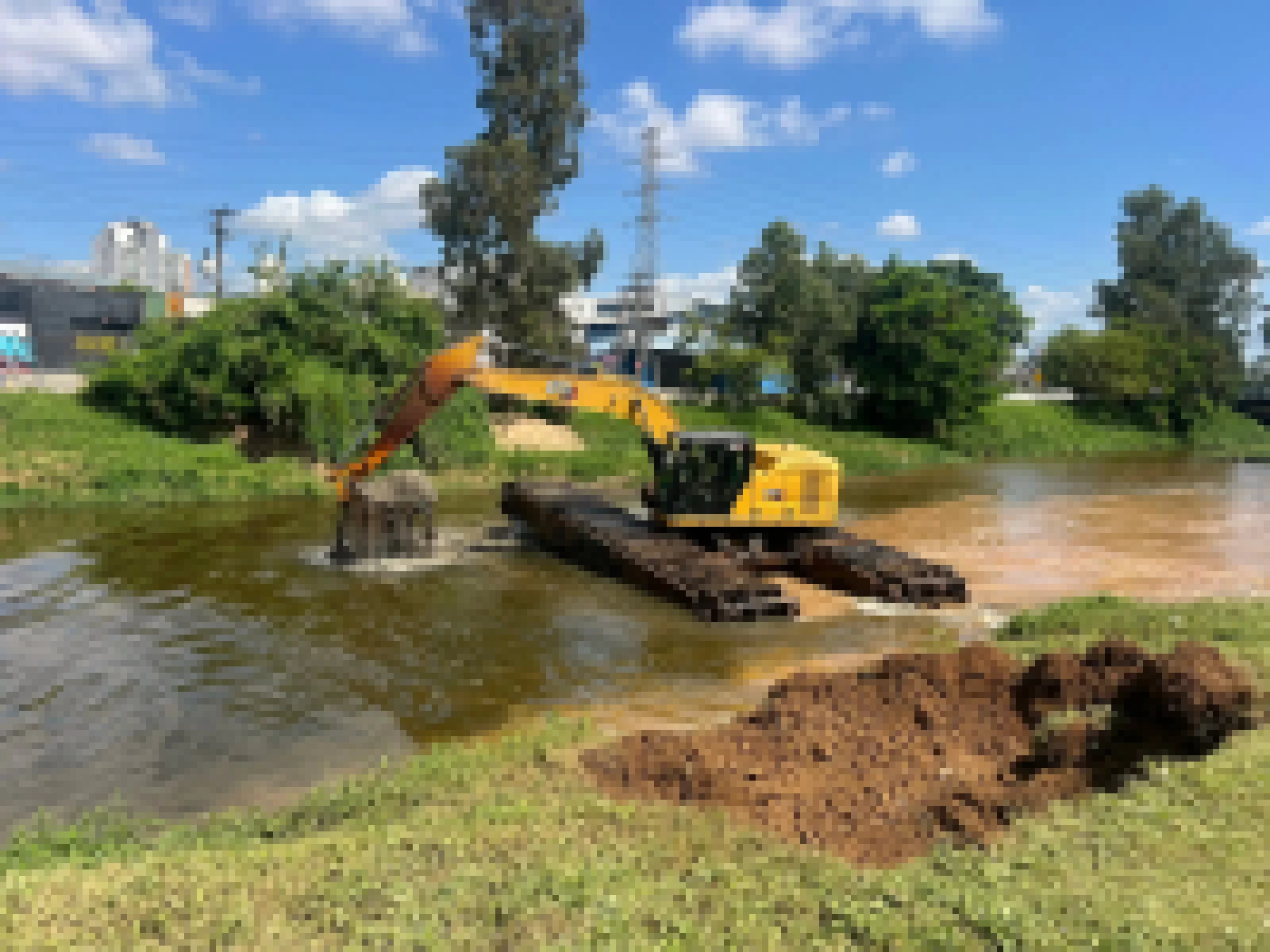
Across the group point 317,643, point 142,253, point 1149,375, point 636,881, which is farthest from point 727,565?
point 142,253

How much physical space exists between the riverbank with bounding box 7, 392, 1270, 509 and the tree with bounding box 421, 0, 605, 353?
18.6 ft

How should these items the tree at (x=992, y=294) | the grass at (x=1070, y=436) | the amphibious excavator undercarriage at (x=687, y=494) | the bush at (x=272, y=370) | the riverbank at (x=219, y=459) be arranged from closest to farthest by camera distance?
1. the amphibious excavator undercarriage at (x=687, y=494)
2. the riverbank at (x=219, y=459)
3. the bush at (x=272, y=370)
4. the grass at (x=1070, y=436)
5. the tree at (x=992, y=294)

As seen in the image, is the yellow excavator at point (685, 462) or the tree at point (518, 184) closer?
the yellow excavator at point (685, 462)

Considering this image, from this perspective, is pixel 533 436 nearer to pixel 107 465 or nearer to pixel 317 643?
pixel 107 465

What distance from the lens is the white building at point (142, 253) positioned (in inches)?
4299

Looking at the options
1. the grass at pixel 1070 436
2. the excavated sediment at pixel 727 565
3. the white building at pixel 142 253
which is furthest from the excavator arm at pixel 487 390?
the white building at pixel 142 253

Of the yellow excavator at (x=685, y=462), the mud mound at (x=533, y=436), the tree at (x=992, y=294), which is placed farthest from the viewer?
the tree at (x=992, y=294)

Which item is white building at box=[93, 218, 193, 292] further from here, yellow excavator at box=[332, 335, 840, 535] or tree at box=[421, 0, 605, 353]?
yellow excavator at box=[332, 335, 840, 535]

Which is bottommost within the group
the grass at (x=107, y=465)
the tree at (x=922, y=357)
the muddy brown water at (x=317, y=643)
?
the muddy brown water at (x=317, y=643)

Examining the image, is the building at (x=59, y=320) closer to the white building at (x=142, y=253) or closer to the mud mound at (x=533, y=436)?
the mud mound at (x=533, y=436)

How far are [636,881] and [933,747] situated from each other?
3.56 m

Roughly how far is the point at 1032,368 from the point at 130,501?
330 ft

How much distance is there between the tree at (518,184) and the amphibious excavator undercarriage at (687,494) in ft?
65.8

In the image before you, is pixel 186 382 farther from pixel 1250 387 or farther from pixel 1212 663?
pixel 1250 387
